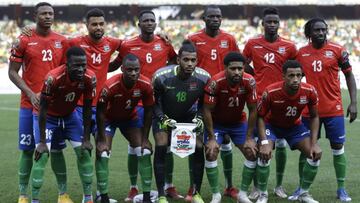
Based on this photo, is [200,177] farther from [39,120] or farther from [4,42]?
[4,42]

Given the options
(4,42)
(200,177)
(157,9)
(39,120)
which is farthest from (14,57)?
(157,9)

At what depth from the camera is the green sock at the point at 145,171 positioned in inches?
367

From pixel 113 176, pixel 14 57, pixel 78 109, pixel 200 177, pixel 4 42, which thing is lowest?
pixel 4 42

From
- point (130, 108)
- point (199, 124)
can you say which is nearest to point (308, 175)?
point (199, 124)

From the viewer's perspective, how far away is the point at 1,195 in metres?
10.1

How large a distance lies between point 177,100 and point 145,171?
0.92 meters

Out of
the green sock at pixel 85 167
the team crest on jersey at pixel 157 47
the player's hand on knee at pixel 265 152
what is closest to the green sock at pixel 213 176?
the player's hand on knee at pixel 265 152

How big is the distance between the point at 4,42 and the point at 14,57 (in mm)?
31623

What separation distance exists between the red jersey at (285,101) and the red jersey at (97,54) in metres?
2.00

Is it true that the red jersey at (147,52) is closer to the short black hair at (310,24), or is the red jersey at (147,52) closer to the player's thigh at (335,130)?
the short black hair at (310,24)

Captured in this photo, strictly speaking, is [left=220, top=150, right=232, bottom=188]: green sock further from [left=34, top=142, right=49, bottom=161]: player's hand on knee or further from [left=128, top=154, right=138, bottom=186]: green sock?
[left=34, top=142, right=49, bottom=161]: player's hand on knee

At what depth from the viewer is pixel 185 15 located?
45125 mm

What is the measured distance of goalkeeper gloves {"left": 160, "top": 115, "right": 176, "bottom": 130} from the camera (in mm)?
9148

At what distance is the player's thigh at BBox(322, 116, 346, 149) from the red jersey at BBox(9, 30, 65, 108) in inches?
138
